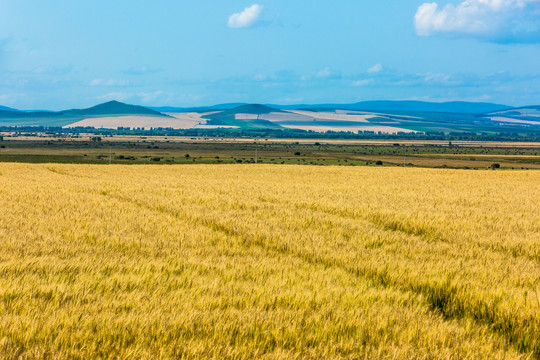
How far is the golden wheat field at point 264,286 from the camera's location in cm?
596

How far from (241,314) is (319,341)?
3.76ft

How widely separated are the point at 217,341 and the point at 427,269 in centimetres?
529

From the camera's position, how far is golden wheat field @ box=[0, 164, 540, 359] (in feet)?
19.6

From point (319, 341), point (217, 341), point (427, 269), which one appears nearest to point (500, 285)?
point (427, 269)

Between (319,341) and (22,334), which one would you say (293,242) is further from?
(22,334)

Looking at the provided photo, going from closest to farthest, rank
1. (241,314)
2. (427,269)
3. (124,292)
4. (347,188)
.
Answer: (241,314), (124,292), (427,269), (347,188)

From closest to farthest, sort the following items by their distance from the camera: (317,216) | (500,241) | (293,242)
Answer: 1. (293,242)
2. (500,241)
3. (317,216)

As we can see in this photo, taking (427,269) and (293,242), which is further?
(293,242)

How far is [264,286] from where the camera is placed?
8.22 m

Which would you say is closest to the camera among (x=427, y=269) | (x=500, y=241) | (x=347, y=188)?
(x=427, y=269)

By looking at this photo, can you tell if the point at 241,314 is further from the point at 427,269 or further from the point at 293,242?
the point at 293,242

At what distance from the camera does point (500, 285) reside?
8766 mm

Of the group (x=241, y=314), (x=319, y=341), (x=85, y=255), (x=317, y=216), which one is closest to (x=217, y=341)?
(x=241, y=314)

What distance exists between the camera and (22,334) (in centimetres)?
582
